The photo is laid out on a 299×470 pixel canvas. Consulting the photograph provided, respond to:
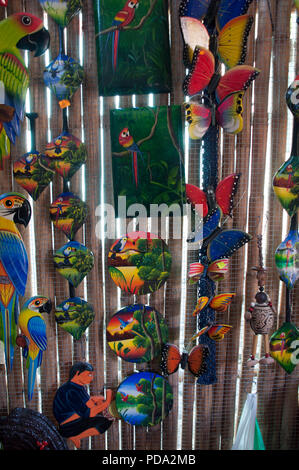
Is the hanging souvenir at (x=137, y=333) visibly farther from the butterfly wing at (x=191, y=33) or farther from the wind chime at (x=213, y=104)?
the butterfly wing at (x=191, y=33)

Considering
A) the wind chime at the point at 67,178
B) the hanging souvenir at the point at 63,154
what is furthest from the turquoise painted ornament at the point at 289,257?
the hanging souvenir at the point at 63,154

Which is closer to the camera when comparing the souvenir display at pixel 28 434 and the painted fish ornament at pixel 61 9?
the painted fish ornament at pixel 61 9

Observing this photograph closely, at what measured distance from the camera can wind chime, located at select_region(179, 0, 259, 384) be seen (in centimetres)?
108

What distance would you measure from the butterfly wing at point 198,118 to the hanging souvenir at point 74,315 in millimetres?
685

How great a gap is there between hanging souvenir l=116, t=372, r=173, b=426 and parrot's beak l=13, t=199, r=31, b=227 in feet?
2.23

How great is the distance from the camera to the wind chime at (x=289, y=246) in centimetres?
118

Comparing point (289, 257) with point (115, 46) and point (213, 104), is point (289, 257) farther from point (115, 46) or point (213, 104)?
point (115, 46)

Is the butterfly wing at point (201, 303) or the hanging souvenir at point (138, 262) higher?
the hanging souvenir at point (138, 262)

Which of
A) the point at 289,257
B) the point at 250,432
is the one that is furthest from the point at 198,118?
the point at 250,432

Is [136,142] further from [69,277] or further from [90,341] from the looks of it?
[90,341]

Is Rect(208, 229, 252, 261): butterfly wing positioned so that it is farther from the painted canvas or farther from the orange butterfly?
the painted canvas

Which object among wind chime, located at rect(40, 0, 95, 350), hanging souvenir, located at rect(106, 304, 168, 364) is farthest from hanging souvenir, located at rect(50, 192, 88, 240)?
hanging souvenir, located at rect(106, 304, 168, 364)

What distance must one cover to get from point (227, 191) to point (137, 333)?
586mm

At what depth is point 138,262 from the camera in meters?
1.24
